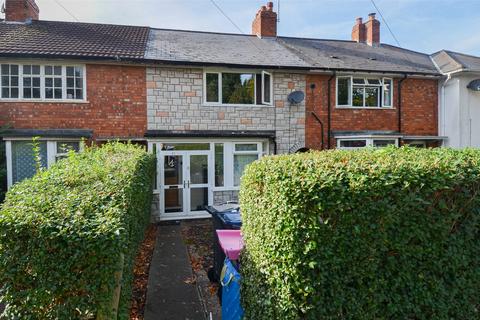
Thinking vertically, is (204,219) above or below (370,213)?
below

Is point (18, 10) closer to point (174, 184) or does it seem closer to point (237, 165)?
point (174, 184)

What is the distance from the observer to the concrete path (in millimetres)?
4141

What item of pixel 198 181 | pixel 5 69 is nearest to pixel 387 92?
pixel 198 181

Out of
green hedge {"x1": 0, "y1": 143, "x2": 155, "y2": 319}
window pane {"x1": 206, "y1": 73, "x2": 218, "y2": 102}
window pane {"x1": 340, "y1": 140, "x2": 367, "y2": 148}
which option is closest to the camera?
green hedge {"x1": 0, "y1": 143, "x2": 155, "y2": 319}

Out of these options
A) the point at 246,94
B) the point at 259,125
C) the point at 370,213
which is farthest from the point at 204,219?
the point at 370,213

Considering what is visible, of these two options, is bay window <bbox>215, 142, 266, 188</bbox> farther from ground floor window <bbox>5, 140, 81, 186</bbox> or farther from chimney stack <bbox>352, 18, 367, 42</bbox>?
chimney stack <bbox>352, 18, 367, 42</bbox>

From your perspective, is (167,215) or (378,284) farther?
(167,215)

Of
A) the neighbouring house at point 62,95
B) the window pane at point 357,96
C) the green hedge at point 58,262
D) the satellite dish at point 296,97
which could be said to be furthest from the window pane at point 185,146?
the green hedge at point 58,262

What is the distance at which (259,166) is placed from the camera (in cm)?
323

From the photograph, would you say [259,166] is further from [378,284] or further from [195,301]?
[195,301]

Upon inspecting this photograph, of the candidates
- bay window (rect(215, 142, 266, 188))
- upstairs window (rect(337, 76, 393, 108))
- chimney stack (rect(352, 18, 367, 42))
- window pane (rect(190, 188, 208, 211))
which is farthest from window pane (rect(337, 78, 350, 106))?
window pane (rect(190, 188, 208, 211))

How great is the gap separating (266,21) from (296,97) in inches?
214

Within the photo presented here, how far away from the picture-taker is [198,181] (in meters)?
11.0

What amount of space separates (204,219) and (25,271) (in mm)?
8481
